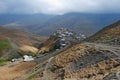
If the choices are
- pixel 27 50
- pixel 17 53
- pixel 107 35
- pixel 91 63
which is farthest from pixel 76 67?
pixel 27 50

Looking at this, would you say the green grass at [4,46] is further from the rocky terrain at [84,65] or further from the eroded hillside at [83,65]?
the eroded hillside at [83,65]

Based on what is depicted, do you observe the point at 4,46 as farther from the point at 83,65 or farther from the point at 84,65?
the point at 84,65

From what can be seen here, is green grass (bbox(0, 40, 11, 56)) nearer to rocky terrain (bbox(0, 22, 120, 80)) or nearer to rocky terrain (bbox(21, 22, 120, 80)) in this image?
rocky terrain (bbox(0, 22, 120, 80))

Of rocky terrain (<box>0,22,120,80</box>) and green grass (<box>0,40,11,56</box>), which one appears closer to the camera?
rocky terrain (<box>0,22,120,80</box>)

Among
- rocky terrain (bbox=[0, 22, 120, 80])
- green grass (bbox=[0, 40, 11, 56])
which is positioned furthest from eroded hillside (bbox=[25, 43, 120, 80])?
green grass (bbox=[0, 40, 11, 56])

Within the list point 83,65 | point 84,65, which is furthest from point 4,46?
point 84,65

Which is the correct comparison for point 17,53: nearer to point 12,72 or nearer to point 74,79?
point 12,72

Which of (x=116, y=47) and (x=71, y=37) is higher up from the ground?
(x=116, y=47)

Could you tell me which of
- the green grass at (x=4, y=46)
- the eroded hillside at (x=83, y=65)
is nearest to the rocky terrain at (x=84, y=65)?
the eroded hillside at (x=83, y=65)
